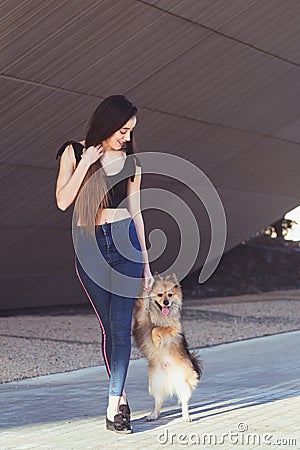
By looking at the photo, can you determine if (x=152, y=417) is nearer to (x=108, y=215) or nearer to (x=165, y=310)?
(x=165, y=310)

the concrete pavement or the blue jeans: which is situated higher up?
the blue jeans

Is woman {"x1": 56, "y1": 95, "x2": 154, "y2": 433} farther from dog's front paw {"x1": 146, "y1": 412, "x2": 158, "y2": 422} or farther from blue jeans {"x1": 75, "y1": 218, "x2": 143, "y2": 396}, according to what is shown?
dog's front paw {"x1": 146, "y1": 412, "x2": 158, "y2": 422}

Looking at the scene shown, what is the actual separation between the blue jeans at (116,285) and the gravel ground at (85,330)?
3.14m

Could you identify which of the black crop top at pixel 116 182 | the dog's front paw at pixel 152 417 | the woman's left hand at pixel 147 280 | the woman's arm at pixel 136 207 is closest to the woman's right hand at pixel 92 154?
the black crop top at pixel 116 182

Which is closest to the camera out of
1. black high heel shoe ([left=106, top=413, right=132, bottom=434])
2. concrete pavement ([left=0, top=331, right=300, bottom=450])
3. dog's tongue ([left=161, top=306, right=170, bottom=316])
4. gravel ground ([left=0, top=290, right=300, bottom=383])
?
concrete pavement ([left=0, top=331, right=300, bottom=450])

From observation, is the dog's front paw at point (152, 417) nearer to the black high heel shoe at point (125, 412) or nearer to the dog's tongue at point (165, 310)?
the black high heel shoe at point (125, 412)

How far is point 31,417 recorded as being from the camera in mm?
6543

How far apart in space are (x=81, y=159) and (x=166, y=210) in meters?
12.7

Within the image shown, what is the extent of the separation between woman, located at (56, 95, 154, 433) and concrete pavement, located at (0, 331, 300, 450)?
1.17ft

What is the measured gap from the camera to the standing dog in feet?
20.5

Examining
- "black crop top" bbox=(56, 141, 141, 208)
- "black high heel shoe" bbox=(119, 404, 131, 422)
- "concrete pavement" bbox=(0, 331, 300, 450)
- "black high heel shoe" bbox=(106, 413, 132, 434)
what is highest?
"black crop top" bbox=(56, 141, 141, 208)

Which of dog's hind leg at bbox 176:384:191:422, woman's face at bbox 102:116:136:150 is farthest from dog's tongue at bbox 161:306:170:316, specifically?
woman's face at bbox 102:116:136:150

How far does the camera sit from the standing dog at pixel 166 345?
6.23 meters

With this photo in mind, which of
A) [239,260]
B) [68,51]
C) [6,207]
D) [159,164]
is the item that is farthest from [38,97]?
[239,260]
